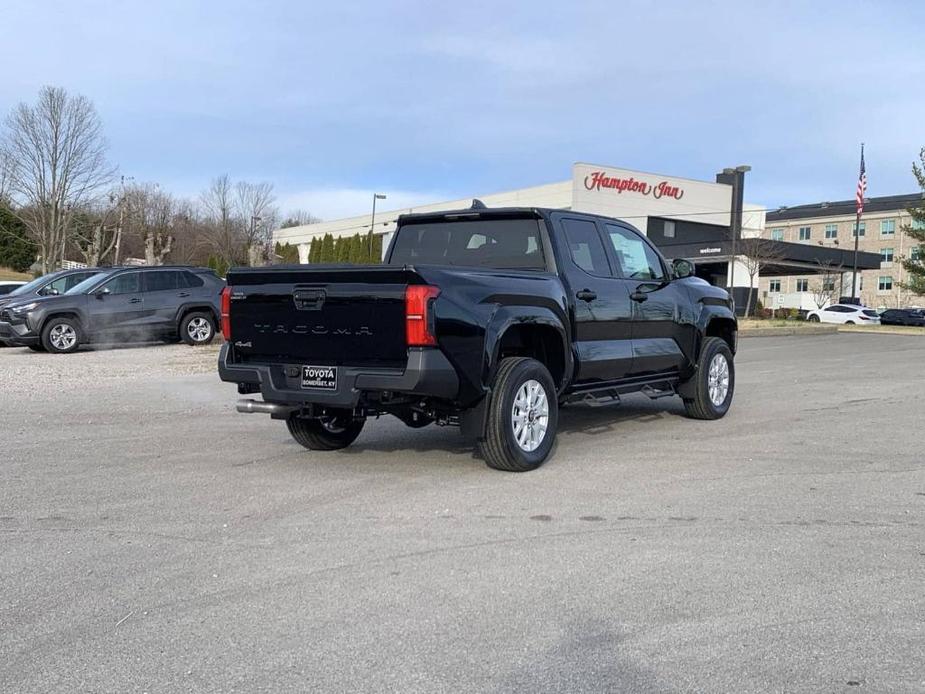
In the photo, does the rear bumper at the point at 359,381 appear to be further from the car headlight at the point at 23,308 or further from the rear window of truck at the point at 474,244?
the car headlight at the point at 23,308

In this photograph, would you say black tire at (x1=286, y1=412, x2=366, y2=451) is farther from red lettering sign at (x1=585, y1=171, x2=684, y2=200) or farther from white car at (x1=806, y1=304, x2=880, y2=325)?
white car at (x1=806, y1=304, x2=880, y2=325)

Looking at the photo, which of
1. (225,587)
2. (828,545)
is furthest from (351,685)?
(828,545)

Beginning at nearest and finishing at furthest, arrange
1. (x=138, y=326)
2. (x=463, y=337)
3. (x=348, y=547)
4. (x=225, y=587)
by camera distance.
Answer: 1. (x=225, y=587)
2. (x=348, y=547)
3. (x=463, y=337)
4. (x=138, y=326)

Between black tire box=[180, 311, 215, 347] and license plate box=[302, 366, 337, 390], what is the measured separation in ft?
41.6

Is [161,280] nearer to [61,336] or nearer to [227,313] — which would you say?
[61,336]

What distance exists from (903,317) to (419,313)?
5366cm

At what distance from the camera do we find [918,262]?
39781 millimetres

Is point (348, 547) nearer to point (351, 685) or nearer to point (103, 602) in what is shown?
point (103, 602)

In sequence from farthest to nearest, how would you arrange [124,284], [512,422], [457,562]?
[124,284]
[512,422]
[457,562]

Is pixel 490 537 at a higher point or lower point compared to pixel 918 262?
lower

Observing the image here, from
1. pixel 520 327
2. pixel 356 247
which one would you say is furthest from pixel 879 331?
pixel 356 247

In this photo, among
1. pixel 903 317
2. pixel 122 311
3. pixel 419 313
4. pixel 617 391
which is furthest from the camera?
pixel 903 317

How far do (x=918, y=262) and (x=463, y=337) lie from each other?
131ft

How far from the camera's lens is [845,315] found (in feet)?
153
